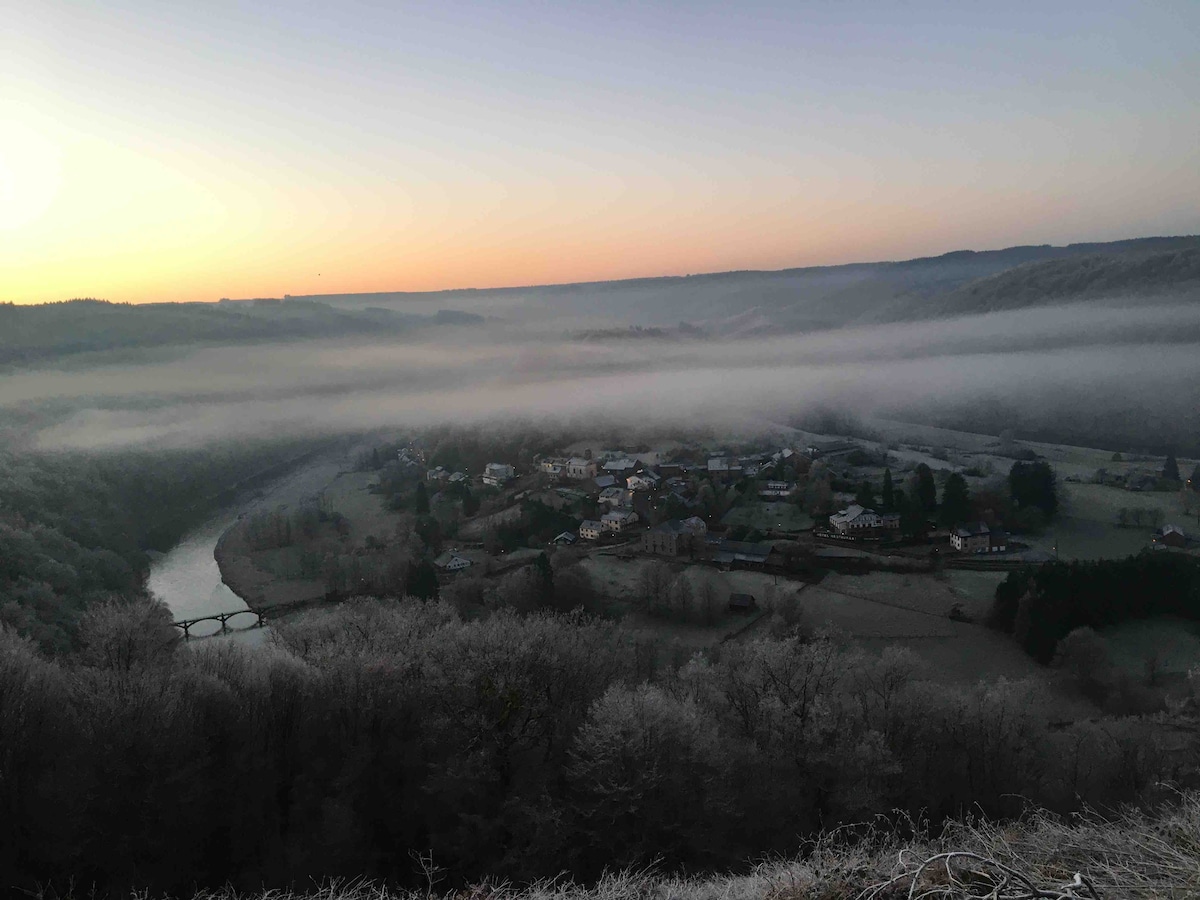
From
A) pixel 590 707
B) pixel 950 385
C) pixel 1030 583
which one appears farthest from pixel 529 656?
pixel 950 385

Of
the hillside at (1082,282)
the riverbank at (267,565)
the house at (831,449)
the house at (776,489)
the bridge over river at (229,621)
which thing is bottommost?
the bridge over river at (229,621)

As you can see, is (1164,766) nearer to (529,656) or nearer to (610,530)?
(529,656)

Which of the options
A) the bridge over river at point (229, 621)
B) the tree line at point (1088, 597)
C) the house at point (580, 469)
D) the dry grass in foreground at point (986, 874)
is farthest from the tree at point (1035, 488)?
the bridge over river at point (229, 621)

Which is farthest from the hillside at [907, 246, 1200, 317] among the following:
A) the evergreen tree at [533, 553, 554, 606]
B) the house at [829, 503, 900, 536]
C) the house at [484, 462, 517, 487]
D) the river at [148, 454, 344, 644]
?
the river at [148, 454, 344, 644]

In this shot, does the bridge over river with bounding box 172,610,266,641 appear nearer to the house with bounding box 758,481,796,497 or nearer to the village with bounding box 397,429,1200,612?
the village with bounding box 397,429,1200,612

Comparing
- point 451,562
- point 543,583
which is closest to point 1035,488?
point 543,583

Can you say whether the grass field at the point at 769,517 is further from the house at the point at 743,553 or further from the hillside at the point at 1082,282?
the hillside at the point at 1082,282
